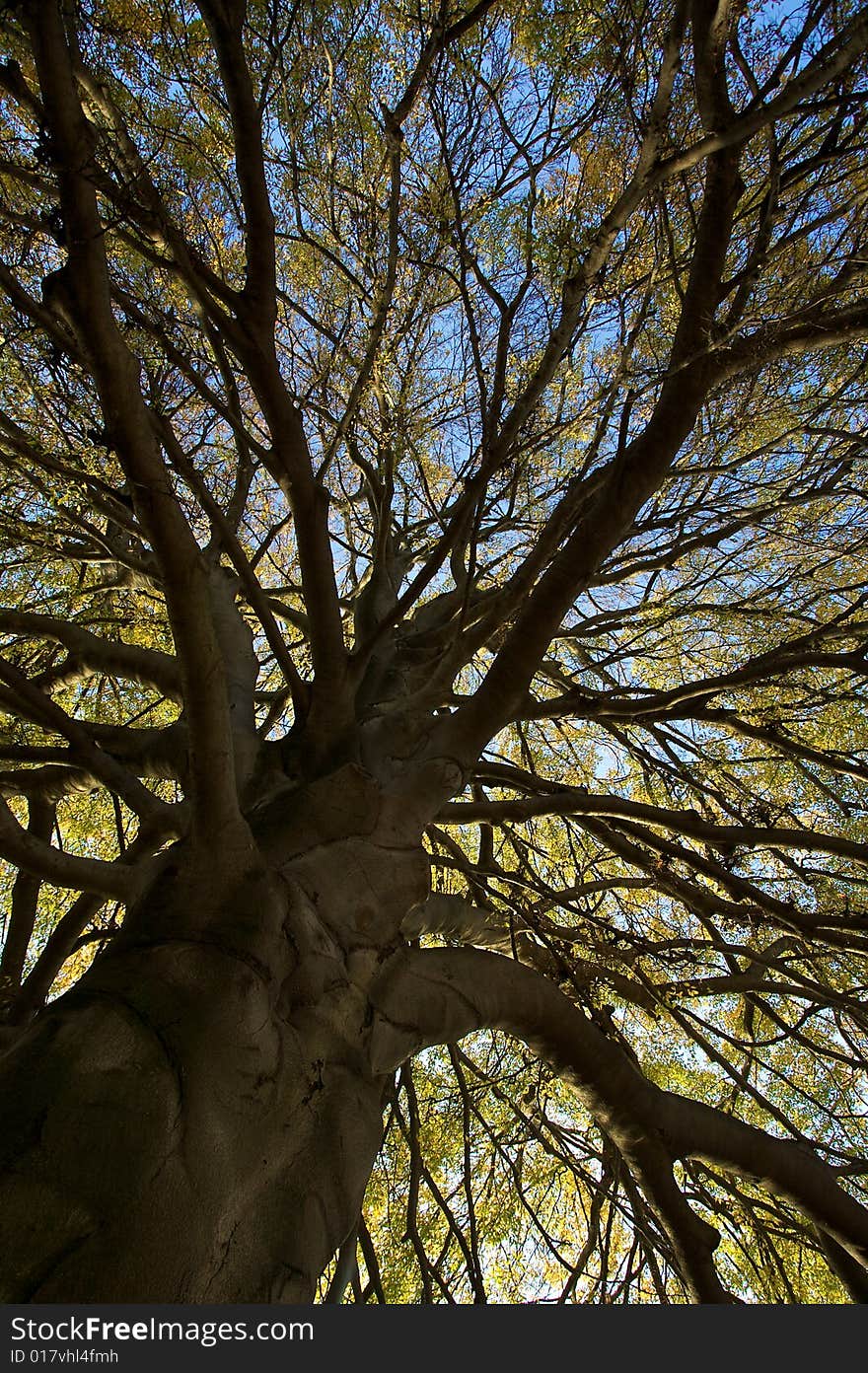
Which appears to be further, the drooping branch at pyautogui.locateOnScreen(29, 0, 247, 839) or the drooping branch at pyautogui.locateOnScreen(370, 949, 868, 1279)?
the drooping branch at pyautogui.locateOnScreen(370, 949, 868, 1279)

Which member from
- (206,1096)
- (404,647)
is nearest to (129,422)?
(206,1096)

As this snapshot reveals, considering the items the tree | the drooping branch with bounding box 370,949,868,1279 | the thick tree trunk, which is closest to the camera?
the thick tree trunk

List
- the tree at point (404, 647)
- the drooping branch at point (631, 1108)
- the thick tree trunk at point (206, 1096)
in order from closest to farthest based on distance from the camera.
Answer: the thick tree trunk at point (206, 1096) < the tree at point (404, 647) < the drooping branch at point (631, 1108)

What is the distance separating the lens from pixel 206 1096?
141cm

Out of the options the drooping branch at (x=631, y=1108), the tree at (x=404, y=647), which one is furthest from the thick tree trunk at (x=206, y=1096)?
the drooping branch at (x=631, y=1108)

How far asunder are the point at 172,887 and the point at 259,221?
5.85 feet

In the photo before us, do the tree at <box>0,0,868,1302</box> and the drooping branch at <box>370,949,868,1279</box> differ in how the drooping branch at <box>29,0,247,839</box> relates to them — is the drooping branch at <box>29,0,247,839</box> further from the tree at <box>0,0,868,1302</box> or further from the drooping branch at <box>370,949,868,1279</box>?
the drooping branch at <box>370,949,868,1279</box>

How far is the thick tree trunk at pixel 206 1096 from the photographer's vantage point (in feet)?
3.89

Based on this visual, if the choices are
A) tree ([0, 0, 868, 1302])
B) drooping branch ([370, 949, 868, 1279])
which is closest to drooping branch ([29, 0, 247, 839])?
tree ([0, 0, 868, 1302])

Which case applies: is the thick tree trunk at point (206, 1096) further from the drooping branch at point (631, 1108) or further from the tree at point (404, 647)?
the drooping branch at point (631, 1108)

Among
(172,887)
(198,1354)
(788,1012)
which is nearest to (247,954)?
(172,887)

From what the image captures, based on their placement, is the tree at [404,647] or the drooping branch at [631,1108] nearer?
the tree at [404,647]

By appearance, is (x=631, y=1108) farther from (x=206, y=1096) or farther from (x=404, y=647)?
(x=404, y=647)

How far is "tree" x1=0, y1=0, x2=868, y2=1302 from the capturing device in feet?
5.09
